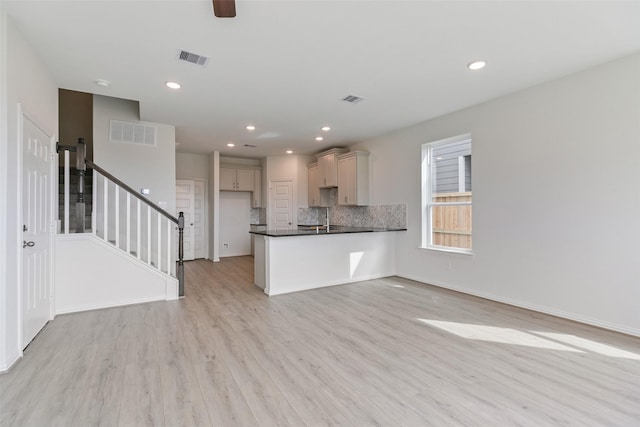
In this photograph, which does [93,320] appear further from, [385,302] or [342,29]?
[342,29]

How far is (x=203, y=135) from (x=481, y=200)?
499 centimetres

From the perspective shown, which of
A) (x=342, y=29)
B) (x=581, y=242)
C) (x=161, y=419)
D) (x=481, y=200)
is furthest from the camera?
(x=481, y=200)

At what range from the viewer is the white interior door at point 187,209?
7594 millimetres

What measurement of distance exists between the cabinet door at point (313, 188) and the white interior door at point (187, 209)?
2.97 metres

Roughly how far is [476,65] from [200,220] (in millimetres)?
6887

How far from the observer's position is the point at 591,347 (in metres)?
2.75

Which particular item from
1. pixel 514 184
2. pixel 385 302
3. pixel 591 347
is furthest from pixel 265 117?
pixel 591 347

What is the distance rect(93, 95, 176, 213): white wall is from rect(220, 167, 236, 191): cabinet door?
2.71 m

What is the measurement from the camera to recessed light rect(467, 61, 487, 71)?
3.12m

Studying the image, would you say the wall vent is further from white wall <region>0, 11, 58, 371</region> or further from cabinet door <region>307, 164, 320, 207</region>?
cabinet door <region>307, 164, 320, 207</region>

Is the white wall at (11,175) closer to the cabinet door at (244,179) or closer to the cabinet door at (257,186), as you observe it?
the cabinet door at (244,179)

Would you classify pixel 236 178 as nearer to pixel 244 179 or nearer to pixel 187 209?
pixel 244 179

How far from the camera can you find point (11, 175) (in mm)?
2430

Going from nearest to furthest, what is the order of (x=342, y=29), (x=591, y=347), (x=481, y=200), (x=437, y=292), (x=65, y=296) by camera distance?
(x=342, y=29), (x=591, y=347), (x=65, y=296), (x=481, y=200), (x=437, y=292)
